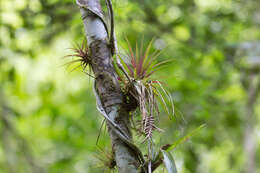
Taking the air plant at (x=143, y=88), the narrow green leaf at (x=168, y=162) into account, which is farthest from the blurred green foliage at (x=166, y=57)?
the narrow green leaf at (x=168, y=162)

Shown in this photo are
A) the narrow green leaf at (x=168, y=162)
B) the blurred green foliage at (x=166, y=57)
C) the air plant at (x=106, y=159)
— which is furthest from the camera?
the blurred green foliage at (x=166, y=57)

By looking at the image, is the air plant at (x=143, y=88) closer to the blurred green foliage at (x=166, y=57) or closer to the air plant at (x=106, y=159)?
the air plant at (x=106, y=159)

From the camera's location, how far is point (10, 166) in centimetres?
368

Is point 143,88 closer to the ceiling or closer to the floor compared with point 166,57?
closer to the floor

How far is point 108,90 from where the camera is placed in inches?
34.4

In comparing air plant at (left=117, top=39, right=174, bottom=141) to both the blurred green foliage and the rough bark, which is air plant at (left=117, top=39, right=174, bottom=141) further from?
the blurred green foliage

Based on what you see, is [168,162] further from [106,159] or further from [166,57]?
[166,57]

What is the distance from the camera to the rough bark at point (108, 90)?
83 cm

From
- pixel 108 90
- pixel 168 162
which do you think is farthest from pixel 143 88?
pixel 168 162

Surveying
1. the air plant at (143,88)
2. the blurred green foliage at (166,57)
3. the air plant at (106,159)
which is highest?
the blurred green foliage at (166,57)

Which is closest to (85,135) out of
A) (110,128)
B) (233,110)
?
(233,110)

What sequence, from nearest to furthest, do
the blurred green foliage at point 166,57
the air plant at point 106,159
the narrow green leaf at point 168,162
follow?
the narrow green leaf at point 168,162, the air plant at point 106,159, the blurred green foliage at point 166,57

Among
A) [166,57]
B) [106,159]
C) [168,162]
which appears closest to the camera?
[168,162]

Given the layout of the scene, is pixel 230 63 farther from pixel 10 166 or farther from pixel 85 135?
pixel 10 166
